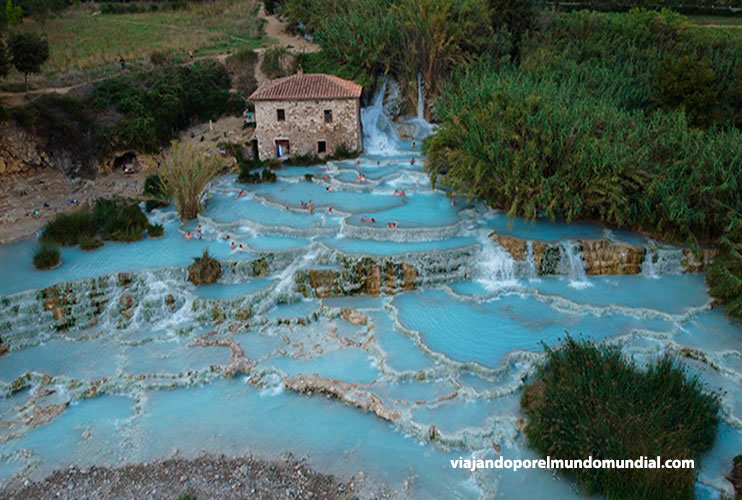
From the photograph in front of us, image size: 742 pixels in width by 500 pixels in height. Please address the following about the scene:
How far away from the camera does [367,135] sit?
34.0 meters

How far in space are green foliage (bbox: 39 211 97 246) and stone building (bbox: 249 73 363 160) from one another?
1126 cm

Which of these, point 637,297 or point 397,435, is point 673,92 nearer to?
point 637,297

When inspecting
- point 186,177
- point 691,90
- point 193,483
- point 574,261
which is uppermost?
point 691,90

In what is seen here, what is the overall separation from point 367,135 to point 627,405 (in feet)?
81.4

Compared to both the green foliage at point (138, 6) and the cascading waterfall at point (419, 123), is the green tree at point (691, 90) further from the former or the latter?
the green foliage at point (138, 6)

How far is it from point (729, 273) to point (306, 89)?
72.4 ft

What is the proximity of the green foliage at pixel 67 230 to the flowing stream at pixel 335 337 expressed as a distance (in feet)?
1.97

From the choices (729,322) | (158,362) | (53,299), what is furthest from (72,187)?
(729,322)

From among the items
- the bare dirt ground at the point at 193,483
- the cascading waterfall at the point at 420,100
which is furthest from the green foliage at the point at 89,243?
the cascading waterfall at the point at 420,100

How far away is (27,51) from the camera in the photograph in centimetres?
2947

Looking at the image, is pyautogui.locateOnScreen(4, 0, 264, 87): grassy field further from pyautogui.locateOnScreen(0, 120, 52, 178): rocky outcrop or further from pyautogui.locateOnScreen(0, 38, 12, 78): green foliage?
pyautogui.locateOnScreen(0, 120, 52, 178): rocky outcrop

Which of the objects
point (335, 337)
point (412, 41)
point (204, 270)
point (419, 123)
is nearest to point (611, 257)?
point (335, 337)

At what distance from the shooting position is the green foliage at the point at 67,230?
22125 mm

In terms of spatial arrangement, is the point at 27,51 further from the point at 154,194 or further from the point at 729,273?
the point at 729,273
